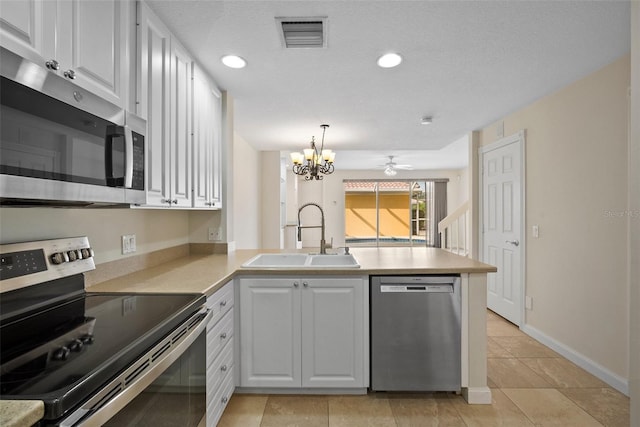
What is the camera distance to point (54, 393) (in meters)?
0.69

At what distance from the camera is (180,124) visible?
204 cm

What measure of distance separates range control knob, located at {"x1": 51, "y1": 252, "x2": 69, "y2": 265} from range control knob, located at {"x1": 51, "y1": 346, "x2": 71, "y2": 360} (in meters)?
0.54

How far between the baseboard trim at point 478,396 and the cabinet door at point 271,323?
1133 millimetres

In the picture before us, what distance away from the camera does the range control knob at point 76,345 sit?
36.2 inches

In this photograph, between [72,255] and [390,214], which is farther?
[390,214]

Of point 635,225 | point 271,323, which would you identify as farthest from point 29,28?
point 635,225

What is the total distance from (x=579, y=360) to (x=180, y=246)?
343cm

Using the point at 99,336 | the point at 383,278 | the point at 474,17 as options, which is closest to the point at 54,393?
the point at 99,336

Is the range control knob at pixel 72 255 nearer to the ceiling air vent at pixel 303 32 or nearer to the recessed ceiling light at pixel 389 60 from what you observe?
the ceiling air vent at pixel 303 32

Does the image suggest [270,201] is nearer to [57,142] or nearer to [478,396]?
[478,396]

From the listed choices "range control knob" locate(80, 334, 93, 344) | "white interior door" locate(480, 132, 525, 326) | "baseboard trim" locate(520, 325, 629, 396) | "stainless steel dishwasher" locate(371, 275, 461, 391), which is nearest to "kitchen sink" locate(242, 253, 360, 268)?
"stainless steel dishwasher" locate(371, 275, 461, 391)

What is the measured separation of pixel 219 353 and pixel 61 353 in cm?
105

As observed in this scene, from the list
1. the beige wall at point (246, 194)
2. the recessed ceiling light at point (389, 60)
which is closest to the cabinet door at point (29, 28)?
the recessed ceiling light at point (389, 60)

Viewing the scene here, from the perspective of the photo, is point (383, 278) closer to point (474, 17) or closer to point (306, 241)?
point (474, 17)
